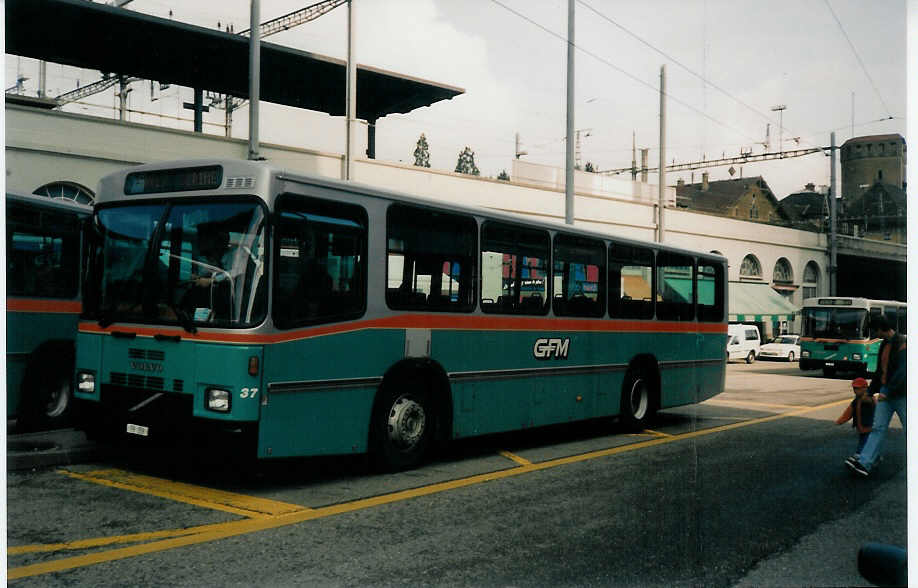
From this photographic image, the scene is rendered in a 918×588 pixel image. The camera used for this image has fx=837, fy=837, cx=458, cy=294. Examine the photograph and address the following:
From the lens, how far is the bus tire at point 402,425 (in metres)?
7.88

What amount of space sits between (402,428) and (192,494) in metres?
2.10

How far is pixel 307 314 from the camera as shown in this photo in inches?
279

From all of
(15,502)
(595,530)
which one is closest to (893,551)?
(595,530)

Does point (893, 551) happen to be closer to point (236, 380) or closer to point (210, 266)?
point (236, 380)

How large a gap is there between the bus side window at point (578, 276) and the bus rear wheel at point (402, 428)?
2.49m

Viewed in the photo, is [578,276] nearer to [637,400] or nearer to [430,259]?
[637,400]

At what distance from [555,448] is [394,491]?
340cm

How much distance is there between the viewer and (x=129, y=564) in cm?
496

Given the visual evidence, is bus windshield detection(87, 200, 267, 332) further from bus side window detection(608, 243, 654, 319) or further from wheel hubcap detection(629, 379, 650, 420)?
wheel hubcap detection(629, 379, 650, 420)

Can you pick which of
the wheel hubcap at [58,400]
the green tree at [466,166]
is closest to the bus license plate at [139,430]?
the wheel hubcap at [58,400]

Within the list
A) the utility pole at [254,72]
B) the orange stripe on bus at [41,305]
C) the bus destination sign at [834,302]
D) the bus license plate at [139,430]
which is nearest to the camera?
the bus license plate at [139,430]

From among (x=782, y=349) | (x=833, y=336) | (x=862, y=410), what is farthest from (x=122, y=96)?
(x=782, y=349)

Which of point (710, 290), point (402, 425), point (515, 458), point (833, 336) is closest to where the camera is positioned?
point (402, 425)

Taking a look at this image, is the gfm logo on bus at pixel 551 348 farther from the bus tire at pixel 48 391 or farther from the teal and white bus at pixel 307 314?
the bus tire at pixel 48 391
